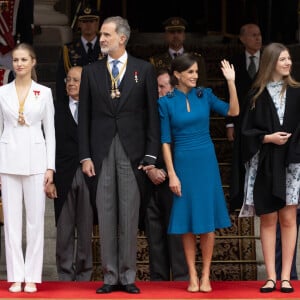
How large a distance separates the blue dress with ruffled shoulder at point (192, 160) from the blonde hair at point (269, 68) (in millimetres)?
301

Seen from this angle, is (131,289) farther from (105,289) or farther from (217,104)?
(217,104)

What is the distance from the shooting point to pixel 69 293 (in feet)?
31.6

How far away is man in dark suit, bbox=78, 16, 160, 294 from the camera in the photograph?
9.59 m

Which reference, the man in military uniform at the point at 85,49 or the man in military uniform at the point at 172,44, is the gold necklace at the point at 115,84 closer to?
the man in military uniform at the point at 85,49

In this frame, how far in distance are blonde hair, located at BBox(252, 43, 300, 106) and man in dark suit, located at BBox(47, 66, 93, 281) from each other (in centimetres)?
164

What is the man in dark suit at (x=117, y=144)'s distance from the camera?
959 cm

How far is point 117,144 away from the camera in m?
9.62

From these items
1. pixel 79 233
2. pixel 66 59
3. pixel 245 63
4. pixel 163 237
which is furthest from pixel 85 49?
pixel 163 237

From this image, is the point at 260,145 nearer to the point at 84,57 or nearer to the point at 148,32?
the point at 84,57

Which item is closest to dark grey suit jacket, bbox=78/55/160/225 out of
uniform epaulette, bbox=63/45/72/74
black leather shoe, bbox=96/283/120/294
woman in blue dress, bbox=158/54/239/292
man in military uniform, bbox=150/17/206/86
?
woman in blue dress, bbox=158/54/239/292

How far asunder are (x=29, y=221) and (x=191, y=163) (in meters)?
1.27

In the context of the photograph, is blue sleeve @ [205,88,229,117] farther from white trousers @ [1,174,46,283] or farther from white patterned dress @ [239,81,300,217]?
white trousers @ [1,174,46,283]

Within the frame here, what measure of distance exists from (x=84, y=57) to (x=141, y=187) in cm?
242

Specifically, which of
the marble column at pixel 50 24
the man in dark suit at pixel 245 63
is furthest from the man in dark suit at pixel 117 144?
the marble column at pixel 50 24
